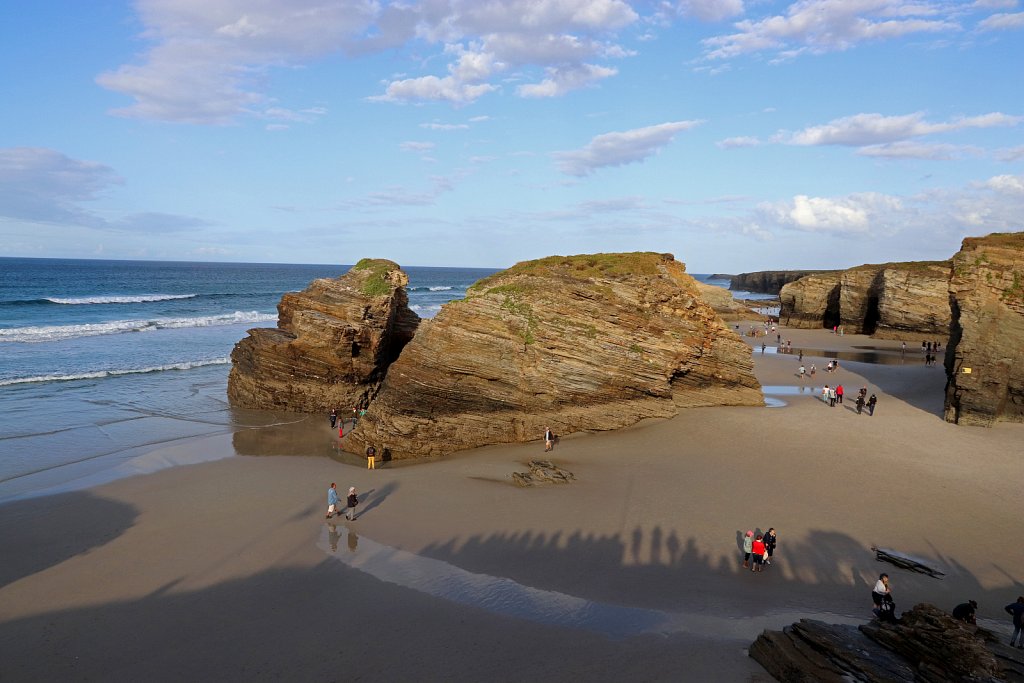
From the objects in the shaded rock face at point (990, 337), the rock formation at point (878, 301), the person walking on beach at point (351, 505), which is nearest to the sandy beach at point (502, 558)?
the person walking on beach at point (351, 505)

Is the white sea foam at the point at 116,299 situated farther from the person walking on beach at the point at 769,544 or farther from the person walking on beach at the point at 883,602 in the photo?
the person walking on beach at the point at 883,602

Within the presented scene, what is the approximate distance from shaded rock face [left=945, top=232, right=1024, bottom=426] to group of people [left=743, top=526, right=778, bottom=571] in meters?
17.3

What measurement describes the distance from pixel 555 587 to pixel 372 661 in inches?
174

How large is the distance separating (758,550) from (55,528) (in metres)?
18.9

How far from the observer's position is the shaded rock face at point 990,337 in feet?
83.8

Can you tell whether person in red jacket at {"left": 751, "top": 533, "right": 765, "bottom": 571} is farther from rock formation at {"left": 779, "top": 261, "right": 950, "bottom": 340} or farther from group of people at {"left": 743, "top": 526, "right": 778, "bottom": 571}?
rock formation at {"left": 779, "top": 261, "right": 950, "bottom": 340}

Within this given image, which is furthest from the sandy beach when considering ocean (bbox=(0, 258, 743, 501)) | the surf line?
ocean (bbox=(0, 258, 743, 501))

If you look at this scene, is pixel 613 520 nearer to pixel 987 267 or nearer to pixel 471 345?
pixel 471 345

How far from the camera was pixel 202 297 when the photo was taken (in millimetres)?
94125

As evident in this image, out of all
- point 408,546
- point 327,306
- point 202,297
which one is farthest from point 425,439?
point 202,297

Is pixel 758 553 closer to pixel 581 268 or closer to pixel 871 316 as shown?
pixel 581 268

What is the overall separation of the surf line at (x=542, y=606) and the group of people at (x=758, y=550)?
1.73 meters

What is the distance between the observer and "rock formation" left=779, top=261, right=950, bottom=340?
54.3 metres

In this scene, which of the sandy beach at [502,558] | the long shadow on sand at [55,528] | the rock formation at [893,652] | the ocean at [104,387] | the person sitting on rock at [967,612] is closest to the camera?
the rock formation at [893,652]
